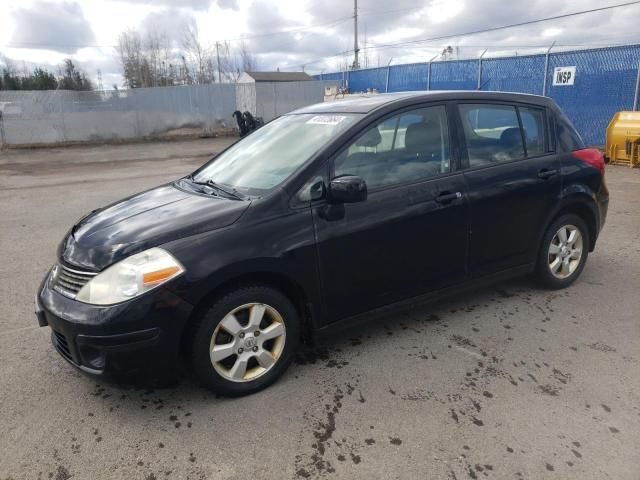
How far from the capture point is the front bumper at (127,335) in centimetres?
256

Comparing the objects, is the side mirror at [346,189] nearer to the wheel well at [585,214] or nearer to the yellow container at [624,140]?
the wheel well at [585,214]

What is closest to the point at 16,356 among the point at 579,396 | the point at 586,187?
the point at 579,396

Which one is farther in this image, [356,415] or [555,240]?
[555,240]

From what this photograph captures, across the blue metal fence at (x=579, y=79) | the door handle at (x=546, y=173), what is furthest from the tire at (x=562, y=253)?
the blue metal fence at (x=579, y=79)

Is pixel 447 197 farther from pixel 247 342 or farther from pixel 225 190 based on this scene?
pixel 247 342

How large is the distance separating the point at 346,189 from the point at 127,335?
144 cm

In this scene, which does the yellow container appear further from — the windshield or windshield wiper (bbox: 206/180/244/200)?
windshield wiper (bbox: 206/180/244/200)

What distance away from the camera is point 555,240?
14.3ft

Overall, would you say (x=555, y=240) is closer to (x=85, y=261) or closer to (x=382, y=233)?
(x=382, y=233)

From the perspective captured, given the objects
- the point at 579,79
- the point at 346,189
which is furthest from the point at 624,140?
the point at 346,189

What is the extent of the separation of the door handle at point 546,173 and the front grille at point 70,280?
340 cm

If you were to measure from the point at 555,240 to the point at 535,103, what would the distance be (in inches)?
47.1

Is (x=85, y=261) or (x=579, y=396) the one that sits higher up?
(x=85, y=261)

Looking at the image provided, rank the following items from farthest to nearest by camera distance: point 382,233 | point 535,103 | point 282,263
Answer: point 535,103 → point 382,233 → point 282,263
